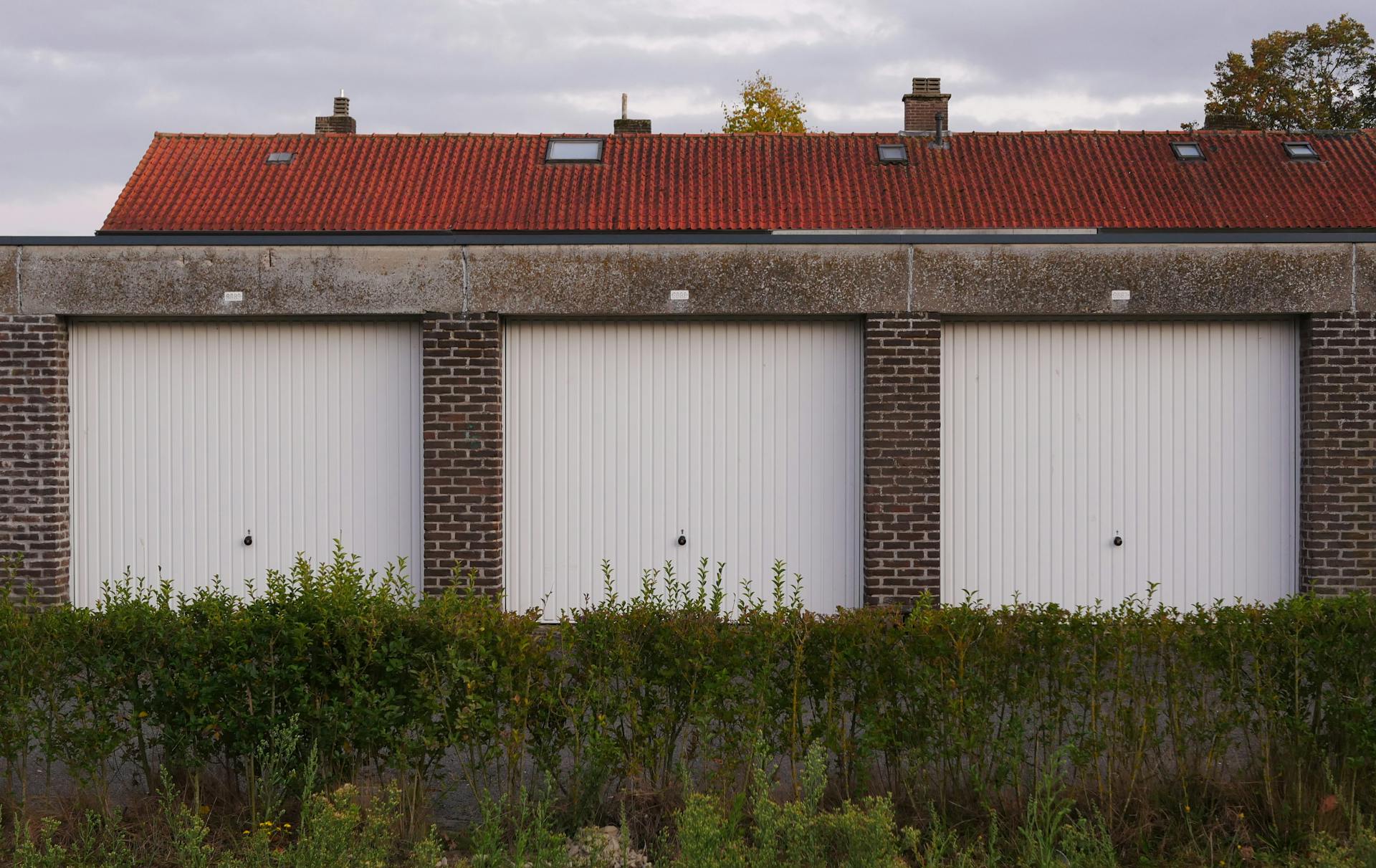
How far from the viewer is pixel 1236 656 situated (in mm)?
4930

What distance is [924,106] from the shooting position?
26.1m

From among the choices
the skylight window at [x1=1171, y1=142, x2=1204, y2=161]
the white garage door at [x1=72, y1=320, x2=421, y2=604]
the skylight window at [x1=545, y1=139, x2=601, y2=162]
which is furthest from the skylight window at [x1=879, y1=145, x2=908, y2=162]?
the white garage door at [x1=72, y1=320, x2=421, y2=604]

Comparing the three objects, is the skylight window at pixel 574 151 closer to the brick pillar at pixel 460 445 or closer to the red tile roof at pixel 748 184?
the red tile roof at pixel 748 184

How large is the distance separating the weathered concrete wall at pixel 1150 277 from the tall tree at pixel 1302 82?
27.2 metres

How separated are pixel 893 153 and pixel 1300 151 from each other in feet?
27.6

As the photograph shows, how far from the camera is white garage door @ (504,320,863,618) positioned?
942 cm

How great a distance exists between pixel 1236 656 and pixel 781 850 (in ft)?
6.79

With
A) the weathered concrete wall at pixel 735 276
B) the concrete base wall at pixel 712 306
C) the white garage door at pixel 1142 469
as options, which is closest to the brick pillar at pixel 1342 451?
the concrete base wall at pixel 712 306

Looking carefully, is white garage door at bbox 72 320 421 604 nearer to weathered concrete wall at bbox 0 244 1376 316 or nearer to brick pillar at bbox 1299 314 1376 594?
weathered concrete wall at bbox 0 244 1376 316

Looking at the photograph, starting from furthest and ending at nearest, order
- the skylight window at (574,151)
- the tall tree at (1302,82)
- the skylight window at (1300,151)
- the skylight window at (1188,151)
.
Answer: the tall tree at (1302,82) → the skylight window at (574,151) → the skylight window at (1300,151) → the skylight window at (1188,151)

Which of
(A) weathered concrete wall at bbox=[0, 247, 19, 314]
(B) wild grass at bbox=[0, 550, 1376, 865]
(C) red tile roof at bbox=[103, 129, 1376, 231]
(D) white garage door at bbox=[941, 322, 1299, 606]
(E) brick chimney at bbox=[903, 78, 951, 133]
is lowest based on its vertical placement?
(B) wild grass at bbox=[0, 550, 1376, 865]

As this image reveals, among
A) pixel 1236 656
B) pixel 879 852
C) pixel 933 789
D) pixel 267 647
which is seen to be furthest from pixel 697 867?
pixel 1236 656

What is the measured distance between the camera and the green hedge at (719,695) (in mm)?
4906

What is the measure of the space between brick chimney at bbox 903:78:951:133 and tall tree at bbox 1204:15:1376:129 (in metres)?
11.8
